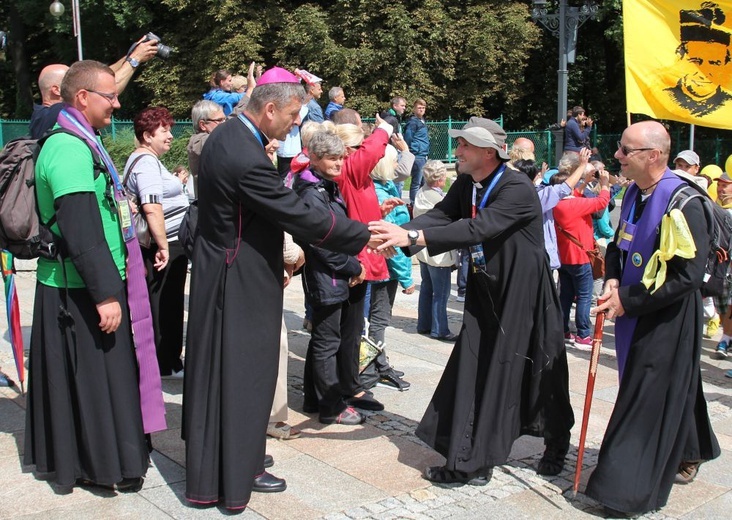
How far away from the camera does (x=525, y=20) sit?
3017 centimetres

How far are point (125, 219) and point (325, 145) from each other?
4.42 ft

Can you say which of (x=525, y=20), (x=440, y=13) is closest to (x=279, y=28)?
(x=440, y=13)

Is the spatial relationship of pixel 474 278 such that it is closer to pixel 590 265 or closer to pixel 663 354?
pixel 663 354

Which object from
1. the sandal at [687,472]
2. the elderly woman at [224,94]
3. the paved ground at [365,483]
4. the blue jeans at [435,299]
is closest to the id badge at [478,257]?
the paved ground at [365,483]

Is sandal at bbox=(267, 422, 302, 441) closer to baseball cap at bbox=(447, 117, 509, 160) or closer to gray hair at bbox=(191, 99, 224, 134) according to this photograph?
baseball cap at bbox=(447, 117, 509, 160)

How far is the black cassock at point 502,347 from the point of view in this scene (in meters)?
4.41

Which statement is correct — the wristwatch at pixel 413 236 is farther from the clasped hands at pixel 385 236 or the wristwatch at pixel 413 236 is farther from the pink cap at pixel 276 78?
the pink cap at pixel 276 78

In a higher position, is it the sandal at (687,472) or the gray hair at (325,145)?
the gray hair at (325,145)

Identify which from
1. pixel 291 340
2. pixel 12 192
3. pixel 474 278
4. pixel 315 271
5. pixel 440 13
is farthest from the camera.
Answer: pixel 440 13

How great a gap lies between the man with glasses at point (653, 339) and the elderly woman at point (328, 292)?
166 cm

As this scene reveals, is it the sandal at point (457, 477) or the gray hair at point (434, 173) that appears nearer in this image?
the sandal at point (457, 477)

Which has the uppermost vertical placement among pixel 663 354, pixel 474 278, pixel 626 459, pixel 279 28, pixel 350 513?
pixel 279 28

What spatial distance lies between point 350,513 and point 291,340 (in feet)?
11.7

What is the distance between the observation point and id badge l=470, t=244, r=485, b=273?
14.8 feet
